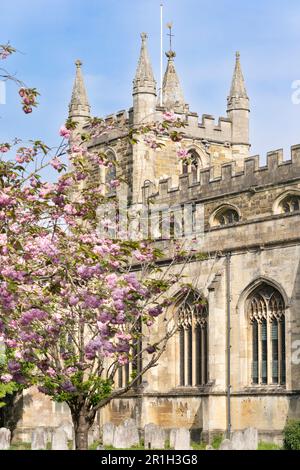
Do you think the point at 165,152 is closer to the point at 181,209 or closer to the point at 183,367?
the point at 181,209

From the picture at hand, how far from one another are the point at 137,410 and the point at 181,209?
823cm

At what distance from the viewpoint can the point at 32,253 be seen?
18.5 metres

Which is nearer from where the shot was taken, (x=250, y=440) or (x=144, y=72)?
(x=250, y=440)

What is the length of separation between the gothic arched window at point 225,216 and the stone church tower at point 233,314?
39 mm

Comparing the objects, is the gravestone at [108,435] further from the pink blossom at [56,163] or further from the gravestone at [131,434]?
the pink blossom at [56,163]

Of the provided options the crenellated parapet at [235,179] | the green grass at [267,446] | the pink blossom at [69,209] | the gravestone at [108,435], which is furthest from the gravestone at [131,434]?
the pink blossom at [69,209]

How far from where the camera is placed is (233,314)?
38.2 m

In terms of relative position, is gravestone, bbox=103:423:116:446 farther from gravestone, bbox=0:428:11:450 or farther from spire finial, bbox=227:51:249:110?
spire finial, bbox=227:51:249:110

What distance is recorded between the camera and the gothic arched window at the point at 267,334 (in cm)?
3669

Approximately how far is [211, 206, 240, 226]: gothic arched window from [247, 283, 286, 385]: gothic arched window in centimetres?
472

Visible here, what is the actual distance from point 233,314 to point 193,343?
9.70ft

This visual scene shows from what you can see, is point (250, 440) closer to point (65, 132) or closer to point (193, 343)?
point (193, 343)

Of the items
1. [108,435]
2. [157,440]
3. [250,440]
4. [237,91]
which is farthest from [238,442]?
[237,91]
